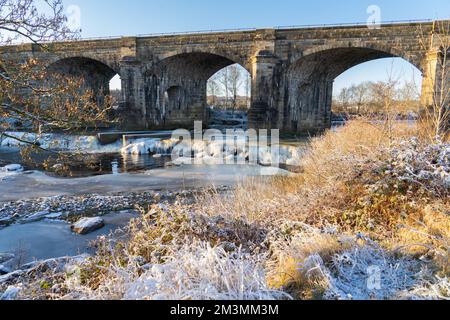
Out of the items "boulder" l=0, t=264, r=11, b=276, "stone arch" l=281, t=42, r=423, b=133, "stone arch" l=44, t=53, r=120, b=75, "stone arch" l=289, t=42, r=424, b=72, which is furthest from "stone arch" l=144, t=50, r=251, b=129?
"boulder" l=0, t=264, r=11, b=276

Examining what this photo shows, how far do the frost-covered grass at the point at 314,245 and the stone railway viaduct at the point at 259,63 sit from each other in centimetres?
1305

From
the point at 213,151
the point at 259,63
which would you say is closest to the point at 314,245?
the point at 213,151

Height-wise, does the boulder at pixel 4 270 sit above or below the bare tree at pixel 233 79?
below

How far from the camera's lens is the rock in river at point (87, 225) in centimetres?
653

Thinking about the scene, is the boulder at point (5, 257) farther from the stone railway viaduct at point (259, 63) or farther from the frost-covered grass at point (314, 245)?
the stone railway viaduct at point (259, 63)

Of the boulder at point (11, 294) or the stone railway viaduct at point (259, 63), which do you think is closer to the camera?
the boulder at point (11, 294)

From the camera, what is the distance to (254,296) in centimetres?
232

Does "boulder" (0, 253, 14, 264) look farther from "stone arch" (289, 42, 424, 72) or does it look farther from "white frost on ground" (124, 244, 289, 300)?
"stone arch" (289, 42, 424, 72)

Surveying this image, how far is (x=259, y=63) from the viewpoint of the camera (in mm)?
18203

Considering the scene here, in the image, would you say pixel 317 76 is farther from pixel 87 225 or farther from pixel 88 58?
pixel 87 225

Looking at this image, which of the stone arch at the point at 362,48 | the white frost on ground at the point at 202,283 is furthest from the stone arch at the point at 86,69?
the white frost on ground at the point at 202,283

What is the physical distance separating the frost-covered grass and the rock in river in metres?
2.52

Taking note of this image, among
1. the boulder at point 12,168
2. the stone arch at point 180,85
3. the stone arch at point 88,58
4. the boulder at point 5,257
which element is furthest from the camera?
the stone arch at point 88,58

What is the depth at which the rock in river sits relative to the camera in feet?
21.4
